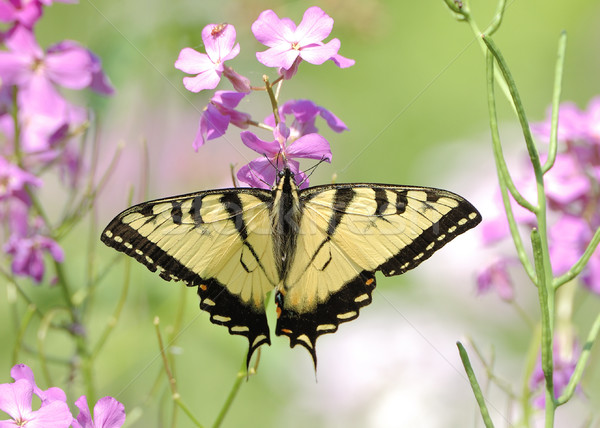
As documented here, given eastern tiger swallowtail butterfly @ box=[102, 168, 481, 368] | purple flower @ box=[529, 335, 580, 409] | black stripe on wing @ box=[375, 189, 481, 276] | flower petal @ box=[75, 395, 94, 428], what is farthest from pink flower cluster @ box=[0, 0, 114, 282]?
purple flower @ box=[529, 335, 580, 409]

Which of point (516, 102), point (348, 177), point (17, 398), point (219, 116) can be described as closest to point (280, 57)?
point (219, 116)

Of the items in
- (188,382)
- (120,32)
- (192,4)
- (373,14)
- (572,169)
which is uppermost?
(373,14)

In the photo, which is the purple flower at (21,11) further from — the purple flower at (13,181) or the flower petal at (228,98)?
the flower petal at (228,98)

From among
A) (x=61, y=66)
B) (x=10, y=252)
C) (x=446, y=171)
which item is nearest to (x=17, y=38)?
(x=61, y=66)

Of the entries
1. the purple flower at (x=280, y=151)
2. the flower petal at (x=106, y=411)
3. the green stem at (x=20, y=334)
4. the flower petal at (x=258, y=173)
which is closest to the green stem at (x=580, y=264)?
the purple flower at (x=280, y=151)

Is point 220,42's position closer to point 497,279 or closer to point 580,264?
point 580,264

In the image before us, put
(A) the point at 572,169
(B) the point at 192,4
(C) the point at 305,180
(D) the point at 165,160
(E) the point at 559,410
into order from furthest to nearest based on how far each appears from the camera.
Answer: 1. (D) the point at 165,160
2. (E) the point at 559,410
3. (B) the point at 192,4
4. (A) the point at 572,169
5. (C) the point at 305,180

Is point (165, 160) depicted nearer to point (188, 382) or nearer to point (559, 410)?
A: point (188, 382)
